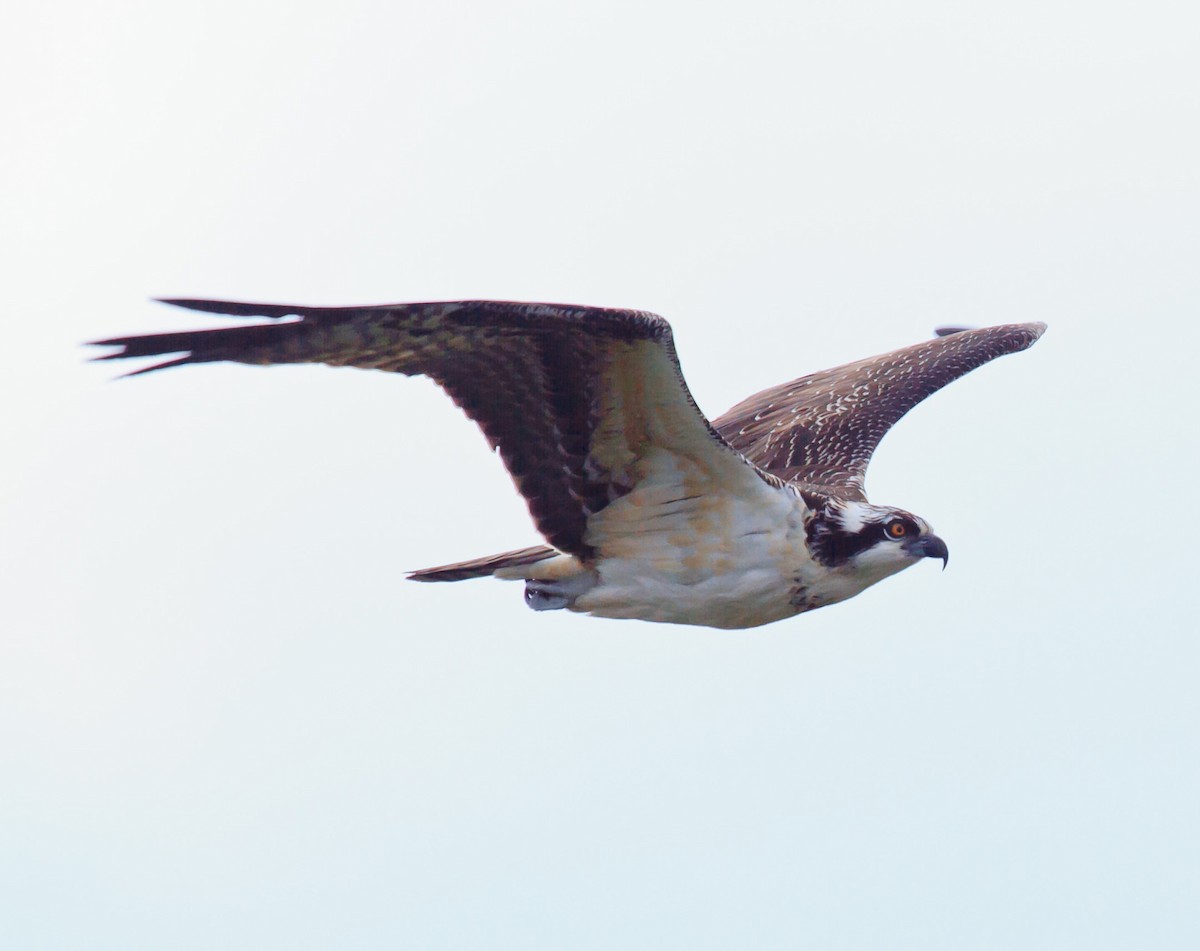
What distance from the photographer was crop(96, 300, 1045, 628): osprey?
860 cm

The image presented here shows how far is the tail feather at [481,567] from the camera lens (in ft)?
34.8

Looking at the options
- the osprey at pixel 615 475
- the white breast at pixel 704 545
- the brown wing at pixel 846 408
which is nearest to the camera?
the osprey at pixel 615 475

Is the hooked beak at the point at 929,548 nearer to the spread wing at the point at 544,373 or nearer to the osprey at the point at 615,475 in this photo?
the osprey at the point at 615,475

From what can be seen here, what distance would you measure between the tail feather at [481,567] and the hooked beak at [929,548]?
2.07 metres

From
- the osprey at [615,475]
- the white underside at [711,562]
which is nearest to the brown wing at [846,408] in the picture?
the osprey at [615,475]

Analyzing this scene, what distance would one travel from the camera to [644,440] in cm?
991

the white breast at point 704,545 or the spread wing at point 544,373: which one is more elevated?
the spread wing at point 544,373

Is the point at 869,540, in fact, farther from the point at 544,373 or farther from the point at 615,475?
the point at 544,373

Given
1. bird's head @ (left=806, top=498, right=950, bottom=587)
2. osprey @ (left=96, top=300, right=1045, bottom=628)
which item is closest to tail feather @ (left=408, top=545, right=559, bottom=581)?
osprey @ (left=96, top=300, right=1045, bottom=628)

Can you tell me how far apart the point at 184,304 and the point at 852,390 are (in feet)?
24.1

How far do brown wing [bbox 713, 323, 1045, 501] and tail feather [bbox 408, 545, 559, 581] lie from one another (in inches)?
80.0

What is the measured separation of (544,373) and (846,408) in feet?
15.4

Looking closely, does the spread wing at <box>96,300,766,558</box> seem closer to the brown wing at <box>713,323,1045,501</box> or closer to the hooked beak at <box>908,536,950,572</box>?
the hooked beak at <box>908,536,950,572</box>

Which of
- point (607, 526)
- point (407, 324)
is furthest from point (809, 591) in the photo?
point (407, 324)
